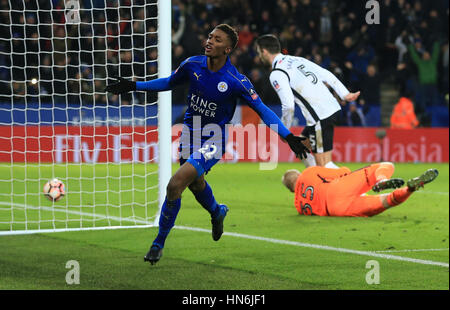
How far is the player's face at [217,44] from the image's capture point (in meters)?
3.97

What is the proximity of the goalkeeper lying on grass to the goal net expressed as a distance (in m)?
1.99

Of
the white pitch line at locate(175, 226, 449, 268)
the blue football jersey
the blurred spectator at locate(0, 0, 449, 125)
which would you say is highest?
the blurred spectator at locate(0, 0, 449, 125)

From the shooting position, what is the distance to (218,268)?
26.6ft

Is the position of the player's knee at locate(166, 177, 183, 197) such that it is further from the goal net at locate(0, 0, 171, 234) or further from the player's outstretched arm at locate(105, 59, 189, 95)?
the goal net at locate(0, 0, 171, 234)

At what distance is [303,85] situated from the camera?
441 centimetres

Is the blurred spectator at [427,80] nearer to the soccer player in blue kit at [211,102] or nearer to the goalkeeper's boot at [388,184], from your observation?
the goalkeeper's boot at [388,184]

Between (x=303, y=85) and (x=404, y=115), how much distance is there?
1817 centimetres

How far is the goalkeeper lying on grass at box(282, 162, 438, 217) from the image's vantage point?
9.12 metres

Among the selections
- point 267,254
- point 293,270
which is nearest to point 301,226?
point 267,254

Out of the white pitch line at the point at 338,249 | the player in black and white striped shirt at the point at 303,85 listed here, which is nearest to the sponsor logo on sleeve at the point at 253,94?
the player in black and white striped shirt at the point at 303,85

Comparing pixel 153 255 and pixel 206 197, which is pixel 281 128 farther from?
pixel 153 255

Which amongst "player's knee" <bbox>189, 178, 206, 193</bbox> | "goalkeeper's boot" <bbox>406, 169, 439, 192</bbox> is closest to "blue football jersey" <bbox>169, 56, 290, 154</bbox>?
"player's knee" <bbox>189, 178, 206, 193</bbox>

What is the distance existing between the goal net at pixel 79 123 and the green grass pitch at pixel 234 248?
0.10 metres

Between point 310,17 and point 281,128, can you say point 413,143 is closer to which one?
point 310,17
